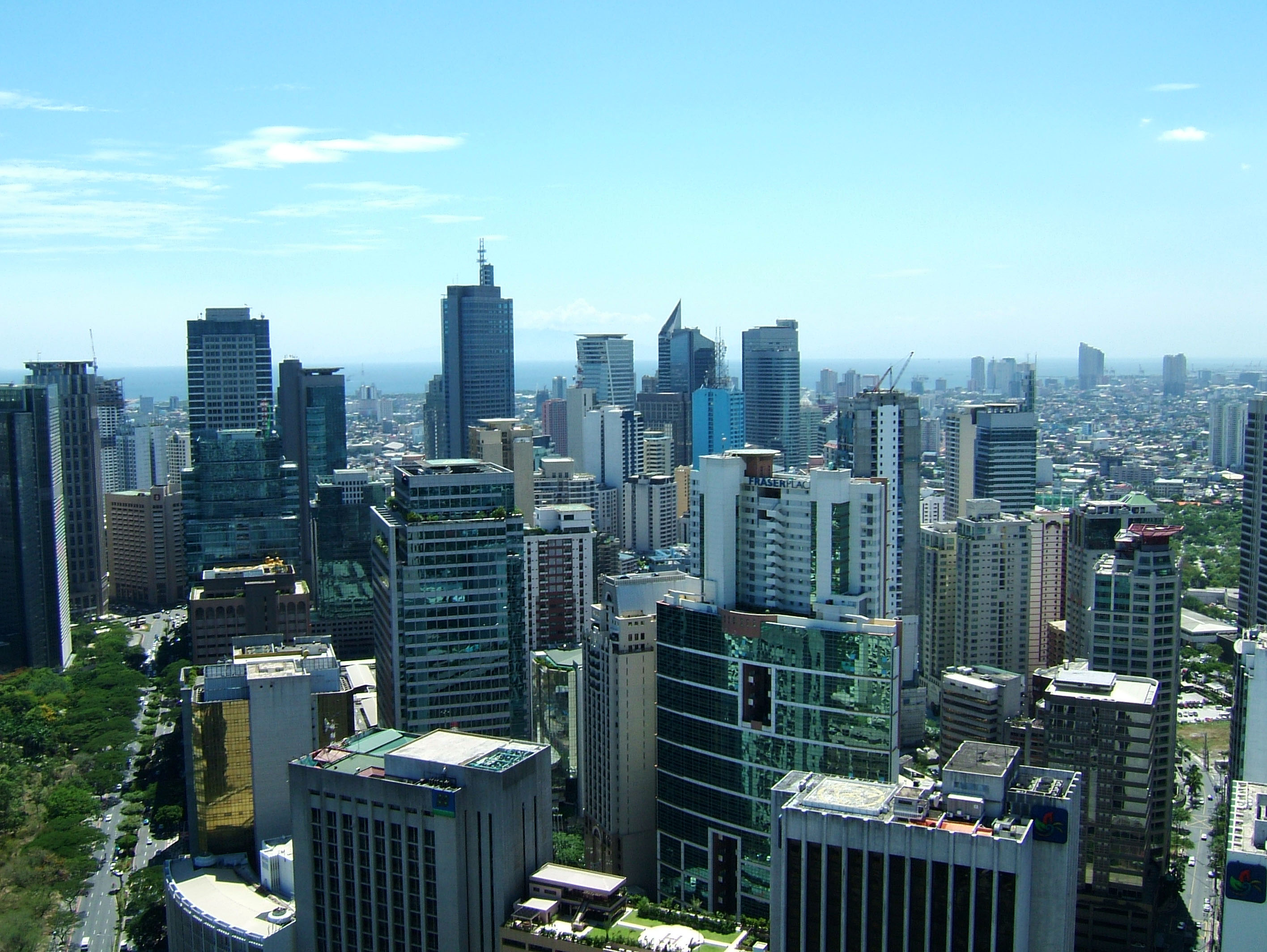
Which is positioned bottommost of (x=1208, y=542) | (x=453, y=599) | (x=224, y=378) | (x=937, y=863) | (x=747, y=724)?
(x=1208, y=542)

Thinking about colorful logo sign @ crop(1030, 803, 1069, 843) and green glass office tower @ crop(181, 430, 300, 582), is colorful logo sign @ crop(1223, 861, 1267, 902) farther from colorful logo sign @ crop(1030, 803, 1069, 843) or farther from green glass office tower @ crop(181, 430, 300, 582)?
green glass office tower @ crop(181, 430, 300, 582)

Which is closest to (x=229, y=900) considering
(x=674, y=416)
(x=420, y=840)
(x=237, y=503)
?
(x=420, y=840)

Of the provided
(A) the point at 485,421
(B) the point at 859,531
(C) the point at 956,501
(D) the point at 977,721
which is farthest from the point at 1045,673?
(C) the point at 956,501

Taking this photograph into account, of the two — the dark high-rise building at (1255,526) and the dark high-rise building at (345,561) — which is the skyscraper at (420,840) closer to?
the dark high-rise building at (1255,526)

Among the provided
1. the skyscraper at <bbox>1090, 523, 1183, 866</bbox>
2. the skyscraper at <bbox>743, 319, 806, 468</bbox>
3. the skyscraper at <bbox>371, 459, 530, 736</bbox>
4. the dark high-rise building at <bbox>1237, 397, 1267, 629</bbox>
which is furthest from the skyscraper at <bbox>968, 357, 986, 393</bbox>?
the skyscraper at <bbox>371, 459, 530, 736</bbox>

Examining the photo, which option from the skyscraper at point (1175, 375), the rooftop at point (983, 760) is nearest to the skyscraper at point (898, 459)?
the rooftop at point (983, 760)

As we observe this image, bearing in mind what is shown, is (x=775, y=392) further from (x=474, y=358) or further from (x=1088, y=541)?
(x=1088, y=541)
